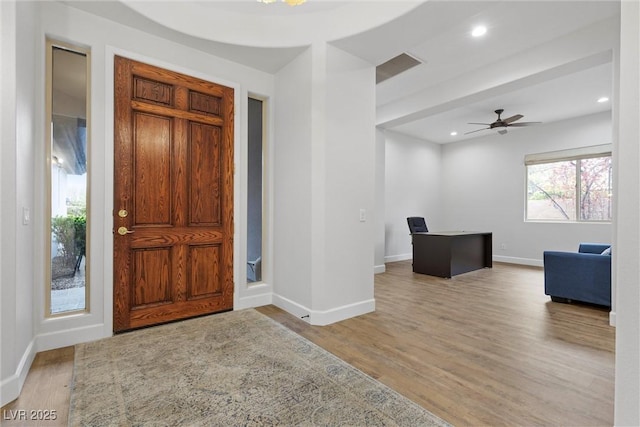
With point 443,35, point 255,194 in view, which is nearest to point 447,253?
point 443,35

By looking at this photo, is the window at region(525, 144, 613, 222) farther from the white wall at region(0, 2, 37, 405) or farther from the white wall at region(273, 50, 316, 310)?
the white wall at region(0, 2, 37, 405)

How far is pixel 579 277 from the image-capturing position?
11.6 ft

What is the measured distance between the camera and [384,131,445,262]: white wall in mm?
7094

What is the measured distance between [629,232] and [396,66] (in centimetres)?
343

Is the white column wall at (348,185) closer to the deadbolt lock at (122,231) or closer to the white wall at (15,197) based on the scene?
the deadbolt lock at (122,231)

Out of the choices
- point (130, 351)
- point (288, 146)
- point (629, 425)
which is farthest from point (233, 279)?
point (629, 425)

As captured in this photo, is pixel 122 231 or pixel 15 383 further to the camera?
pixel 122 231

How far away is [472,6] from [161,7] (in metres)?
2.62

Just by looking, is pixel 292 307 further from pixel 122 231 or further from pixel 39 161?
pixel 39 161

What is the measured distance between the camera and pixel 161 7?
8.81ft

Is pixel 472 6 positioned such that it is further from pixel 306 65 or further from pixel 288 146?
pixel 288 146

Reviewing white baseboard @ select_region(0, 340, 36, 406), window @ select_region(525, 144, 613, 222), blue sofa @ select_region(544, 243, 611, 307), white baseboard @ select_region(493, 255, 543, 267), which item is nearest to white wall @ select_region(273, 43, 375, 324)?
white baseboard @ select_region(0, 340, 36, 406)

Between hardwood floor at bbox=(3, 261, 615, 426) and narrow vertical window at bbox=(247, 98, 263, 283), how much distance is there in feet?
1.94

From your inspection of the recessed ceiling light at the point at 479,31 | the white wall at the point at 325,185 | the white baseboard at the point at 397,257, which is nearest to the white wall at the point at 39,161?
the white wall at the point at 325,185
